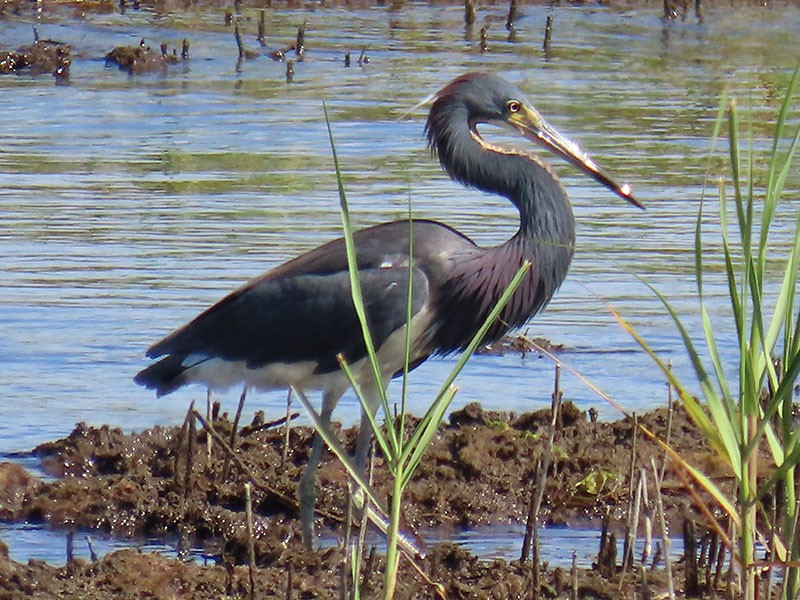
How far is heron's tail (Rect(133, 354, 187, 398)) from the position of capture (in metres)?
5.82

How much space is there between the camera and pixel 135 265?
30.0 feet

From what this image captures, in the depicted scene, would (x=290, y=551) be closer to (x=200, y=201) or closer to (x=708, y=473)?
(x=708, y=473)

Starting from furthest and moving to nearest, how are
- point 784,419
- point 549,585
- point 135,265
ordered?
point 135,265 < point 549,585 < point 784,419

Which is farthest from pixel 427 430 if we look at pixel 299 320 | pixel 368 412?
pixel 299 320

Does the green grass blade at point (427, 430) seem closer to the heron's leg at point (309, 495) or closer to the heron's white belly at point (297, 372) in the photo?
the heron's leg at point (309, 495)

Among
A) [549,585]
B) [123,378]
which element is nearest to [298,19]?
[123,378]

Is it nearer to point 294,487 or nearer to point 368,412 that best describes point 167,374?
point 294,487

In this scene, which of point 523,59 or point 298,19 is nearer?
point 523,59

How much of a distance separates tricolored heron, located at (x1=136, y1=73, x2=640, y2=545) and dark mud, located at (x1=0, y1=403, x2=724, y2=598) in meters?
0.27

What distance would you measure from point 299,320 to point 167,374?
535 millimetres

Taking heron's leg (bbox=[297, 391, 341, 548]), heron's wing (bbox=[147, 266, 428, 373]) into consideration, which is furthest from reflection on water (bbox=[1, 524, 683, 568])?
heron's wing (bbox=[147, 266, 428, 373])

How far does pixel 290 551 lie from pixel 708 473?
177cm

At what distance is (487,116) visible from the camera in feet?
19.6

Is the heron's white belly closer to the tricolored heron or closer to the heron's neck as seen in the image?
the tricolored heron
